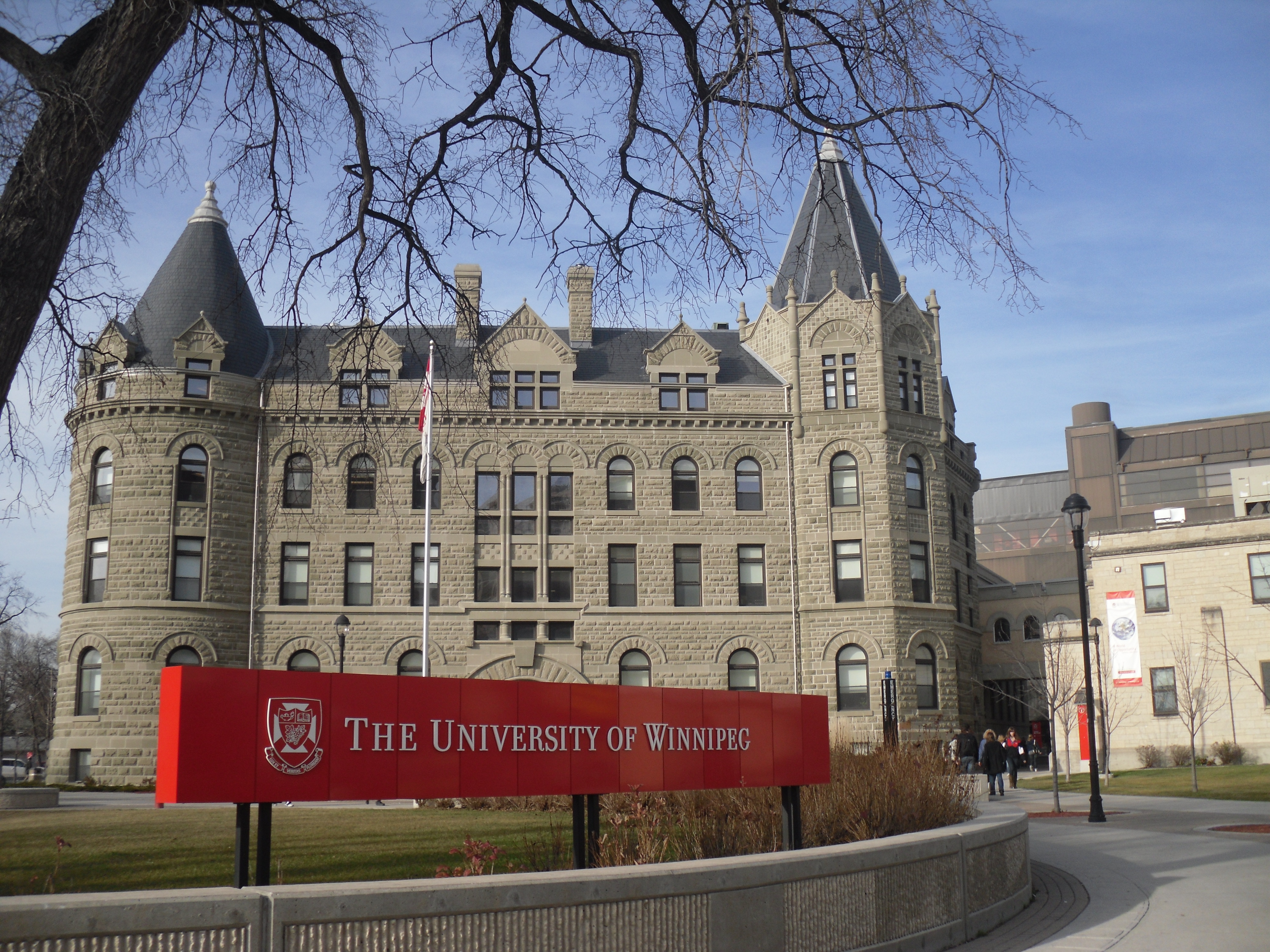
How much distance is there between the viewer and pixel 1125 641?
45.9 meters

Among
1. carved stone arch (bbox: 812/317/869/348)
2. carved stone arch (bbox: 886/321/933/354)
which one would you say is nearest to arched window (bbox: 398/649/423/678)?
carved stone arch (bbox: 812/317/869/348)

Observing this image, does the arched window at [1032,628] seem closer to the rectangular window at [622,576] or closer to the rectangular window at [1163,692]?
the rectangular window at [1163,692]

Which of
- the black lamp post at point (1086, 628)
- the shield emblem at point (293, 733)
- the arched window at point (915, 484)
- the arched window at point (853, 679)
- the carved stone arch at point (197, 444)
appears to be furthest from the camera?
the arched window at point (915, 484)

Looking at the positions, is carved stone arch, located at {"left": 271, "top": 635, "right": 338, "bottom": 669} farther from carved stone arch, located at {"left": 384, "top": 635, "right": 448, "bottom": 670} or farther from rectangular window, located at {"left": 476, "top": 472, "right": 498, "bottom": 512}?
rectangular window, located at {"left": 476, "top": 472, "right": 498, "bottom": 512}

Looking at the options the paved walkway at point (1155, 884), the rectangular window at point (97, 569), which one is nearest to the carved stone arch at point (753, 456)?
the paved walkway at point (1155, 884)

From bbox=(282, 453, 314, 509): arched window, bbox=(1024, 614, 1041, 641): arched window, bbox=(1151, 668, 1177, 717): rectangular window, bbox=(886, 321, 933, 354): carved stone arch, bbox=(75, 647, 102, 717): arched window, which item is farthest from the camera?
bbox=(1024, 614, 1041, 641): arched window

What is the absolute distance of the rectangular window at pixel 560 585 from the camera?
40781 mm

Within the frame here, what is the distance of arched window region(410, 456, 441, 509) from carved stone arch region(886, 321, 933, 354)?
16.9 metres

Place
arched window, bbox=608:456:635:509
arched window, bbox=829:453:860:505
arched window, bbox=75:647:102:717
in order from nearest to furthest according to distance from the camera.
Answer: arched window, bbox=75:647:102:717
arched window, bbox=608:456:635:509
arched window, bbox=829:453:860:505

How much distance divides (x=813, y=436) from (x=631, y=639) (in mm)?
9741

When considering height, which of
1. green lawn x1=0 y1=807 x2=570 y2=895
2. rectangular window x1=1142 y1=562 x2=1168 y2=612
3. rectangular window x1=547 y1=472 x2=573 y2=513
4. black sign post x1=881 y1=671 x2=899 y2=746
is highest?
rectangular window x1=547 y1=472 x2=573 y2=513

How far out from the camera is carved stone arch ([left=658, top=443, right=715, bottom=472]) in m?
41.9

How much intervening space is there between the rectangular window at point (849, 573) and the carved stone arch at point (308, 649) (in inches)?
679

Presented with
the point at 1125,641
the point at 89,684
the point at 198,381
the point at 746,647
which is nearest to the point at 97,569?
the point at 89,684
